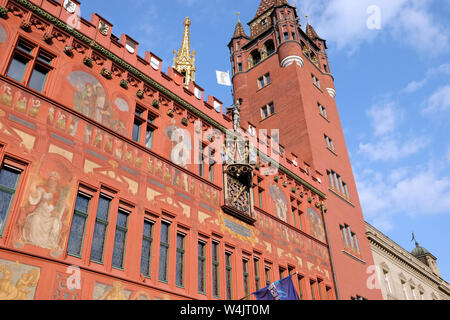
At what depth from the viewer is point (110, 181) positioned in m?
13.2

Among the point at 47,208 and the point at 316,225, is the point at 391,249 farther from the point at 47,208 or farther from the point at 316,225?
the point at 47,208

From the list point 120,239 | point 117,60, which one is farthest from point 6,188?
point 117,60

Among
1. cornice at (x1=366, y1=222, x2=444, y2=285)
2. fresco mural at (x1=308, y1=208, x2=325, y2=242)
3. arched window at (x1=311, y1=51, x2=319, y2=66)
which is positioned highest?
arched window at (x1=311, y1=51, x2=319, y2=66)

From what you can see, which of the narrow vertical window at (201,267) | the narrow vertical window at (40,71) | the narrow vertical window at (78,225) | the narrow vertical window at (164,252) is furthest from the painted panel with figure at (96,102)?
the narrow vertical window at (201,267)

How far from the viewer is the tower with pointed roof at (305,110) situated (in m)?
24.8

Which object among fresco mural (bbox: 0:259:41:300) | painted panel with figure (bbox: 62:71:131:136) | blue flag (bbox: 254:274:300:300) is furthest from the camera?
blue flag (bbox: 254:274:300:300)

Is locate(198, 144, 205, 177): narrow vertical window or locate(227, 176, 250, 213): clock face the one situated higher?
locate(198, 144, 205, 177): narrow vertical window

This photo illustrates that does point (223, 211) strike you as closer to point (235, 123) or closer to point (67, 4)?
point (235, 123)

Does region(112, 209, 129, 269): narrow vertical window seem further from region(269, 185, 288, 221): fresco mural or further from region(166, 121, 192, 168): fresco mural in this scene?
region(269, 185, 288, 221): fresco mural

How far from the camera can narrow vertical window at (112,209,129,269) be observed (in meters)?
12.5

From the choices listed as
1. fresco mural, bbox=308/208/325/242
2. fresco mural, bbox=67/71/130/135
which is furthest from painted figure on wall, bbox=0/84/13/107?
fresco mural, bbox=308/208/325/242

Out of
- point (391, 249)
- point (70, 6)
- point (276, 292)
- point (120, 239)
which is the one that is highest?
point (70, 6)

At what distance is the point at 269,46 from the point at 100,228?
26.4m

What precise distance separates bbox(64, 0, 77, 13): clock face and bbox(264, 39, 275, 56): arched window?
21317mm
